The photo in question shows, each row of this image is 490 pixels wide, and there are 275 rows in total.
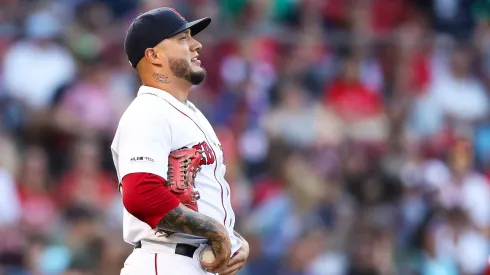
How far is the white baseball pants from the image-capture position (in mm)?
4824

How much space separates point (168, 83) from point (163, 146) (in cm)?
46

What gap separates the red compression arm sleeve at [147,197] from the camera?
4.58 m

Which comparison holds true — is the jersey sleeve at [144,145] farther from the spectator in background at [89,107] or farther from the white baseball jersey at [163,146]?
the spectator in background at [89,107]

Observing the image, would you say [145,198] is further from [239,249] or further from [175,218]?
[239,249]

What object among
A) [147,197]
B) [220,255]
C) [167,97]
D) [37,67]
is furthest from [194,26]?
[37,67]

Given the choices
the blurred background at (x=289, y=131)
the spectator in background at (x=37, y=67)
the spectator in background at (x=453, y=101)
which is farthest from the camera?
the spectator in background at (x=453, y=101)

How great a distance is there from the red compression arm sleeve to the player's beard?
2.10 ft

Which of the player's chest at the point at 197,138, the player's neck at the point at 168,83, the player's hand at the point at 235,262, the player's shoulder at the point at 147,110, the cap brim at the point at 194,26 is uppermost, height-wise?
the cap brim at the point at 194,26

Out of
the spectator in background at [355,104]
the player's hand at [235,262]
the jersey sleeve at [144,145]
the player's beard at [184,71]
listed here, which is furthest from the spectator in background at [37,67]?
the jersey sleeve at [144,145]

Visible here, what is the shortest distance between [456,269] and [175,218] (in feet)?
22.1

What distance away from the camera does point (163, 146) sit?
4.70m

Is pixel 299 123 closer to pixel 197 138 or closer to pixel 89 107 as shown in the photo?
pixel 89 107

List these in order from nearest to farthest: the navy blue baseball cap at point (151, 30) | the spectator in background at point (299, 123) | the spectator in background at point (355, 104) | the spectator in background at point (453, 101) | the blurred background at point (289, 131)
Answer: the navy blue baseball cap at point (151, 30)
the blurred background at point (289, 131)
the spectator in background at point (299, 123)
the spectator in background at point (355, 104)
the spectator in background at point (453, 101)

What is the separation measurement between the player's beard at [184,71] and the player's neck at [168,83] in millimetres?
32
